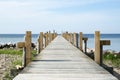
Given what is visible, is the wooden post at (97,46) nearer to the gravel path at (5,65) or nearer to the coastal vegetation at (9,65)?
the coastal vegetation at (9,65)

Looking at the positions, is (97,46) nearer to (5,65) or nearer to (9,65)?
(9,65)

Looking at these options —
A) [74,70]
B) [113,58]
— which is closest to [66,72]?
[74,70]

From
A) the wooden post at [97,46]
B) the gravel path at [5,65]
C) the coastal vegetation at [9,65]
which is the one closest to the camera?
the coastal vegetation at [9,65]

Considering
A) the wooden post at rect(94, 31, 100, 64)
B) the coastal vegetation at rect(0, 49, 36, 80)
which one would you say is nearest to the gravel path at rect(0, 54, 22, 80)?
the coastal vegetation at rect(0, 49, 36, 80)

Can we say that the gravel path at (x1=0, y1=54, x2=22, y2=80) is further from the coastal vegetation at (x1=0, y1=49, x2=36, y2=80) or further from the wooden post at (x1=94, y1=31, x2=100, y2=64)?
the wooden post at (x1=94, y1=31, x2=100, y2=64)

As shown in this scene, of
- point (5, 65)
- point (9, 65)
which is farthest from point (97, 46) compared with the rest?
point (5, 65)

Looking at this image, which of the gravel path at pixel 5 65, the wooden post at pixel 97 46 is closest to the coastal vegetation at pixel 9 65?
the gravel path at pixel 5 65

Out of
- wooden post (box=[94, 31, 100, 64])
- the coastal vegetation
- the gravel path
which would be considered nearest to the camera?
the coastal vegetation

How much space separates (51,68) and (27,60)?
221 cm

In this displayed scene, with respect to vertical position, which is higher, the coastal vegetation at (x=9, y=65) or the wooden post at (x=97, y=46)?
the wooden post at (x=97, y=46)

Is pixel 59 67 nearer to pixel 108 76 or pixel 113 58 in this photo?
pixel 108 76

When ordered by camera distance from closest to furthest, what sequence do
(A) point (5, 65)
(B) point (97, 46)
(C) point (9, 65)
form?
1. (B) point (97, 46)
2. (C) point (9, 65)
3. (A) point (5, 65)

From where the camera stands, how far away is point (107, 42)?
13375 millimetres

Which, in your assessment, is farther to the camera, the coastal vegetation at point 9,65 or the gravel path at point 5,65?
the gravel path at point 5,65
